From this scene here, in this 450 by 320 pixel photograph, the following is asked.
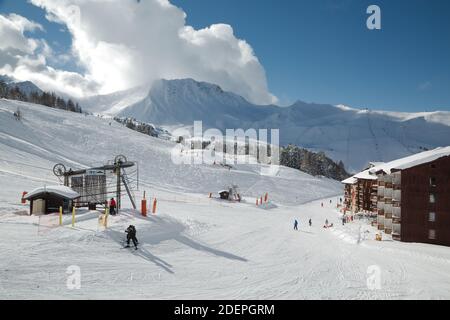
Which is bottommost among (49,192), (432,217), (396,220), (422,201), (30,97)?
(396,220)

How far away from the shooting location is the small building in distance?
26172 millimetres

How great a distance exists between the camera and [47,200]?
26.5m

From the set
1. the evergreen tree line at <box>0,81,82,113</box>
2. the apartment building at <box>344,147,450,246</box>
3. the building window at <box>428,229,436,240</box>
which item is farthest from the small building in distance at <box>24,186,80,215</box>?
the evergreen tree line at <box>0,81,82,113</box>

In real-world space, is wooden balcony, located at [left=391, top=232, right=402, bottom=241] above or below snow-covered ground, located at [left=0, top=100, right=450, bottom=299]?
below

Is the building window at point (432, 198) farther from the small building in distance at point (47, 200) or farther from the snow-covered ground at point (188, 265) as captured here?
the small building in distance at point (47, 200)

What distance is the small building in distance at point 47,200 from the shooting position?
26.2 meters

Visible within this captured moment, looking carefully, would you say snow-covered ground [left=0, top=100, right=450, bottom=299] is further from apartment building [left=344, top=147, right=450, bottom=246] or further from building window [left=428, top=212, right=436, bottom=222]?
building window [left=428, top=212, right=436, bottom=222]

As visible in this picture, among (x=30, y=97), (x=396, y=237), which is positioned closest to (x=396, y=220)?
(x=396, y=237)

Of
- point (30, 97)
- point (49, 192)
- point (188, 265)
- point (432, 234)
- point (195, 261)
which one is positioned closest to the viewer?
point (188, 265)

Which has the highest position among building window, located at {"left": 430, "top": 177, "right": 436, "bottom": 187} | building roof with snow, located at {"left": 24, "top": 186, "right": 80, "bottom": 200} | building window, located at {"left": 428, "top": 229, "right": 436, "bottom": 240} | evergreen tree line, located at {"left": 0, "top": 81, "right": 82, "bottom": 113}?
evergreen tree line, located at {"left": 0, "top": 81, "right": 82, "bottom": 113}

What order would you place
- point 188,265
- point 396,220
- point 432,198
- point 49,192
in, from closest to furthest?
1. point 188,265
2. point 49,192
3. point 432,198
4. point 396,220

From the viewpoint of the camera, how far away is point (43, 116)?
10625 centimetres

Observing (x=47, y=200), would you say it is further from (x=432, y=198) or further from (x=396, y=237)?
(x=432, y=198)

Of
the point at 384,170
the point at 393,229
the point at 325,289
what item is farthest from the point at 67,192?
the point at 384,170
